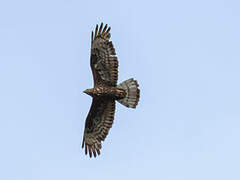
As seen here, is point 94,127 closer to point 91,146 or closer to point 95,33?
point 91,146

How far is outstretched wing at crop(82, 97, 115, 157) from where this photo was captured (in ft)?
80.1

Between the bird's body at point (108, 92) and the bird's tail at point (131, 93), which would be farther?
the bird's tail at point (131, 93)

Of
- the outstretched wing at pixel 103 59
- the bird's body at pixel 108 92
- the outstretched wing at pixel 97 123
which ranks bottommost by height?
the outstretched wing at pixel 97 123

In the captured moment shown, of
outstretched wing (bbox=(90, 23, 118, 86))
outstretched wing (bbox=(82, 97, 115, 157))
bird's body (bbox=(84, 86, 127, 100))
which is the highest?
outstretched wing (bbox=(90, 23, 118, 86))

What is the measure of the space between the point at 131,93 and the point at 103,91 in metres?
1.16

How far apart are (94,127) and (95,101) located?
109 centimetres

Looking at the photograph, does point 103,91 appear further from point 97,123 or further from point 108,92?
point 97,123

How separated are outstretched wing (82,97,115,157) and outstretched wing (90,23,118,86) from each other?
880 millimetres

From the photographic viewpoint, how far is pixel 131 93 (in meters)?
24.2

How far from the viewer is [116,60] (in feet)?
77.7

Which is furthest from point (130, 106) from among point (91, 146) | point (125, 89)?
point (91, 146)

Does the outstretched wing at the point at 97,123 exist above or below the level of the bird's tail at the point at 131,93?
below

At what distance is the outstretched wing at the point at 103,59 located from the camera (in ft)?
77.7

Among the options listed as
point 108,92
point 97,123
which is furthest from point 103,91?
point 97,123
